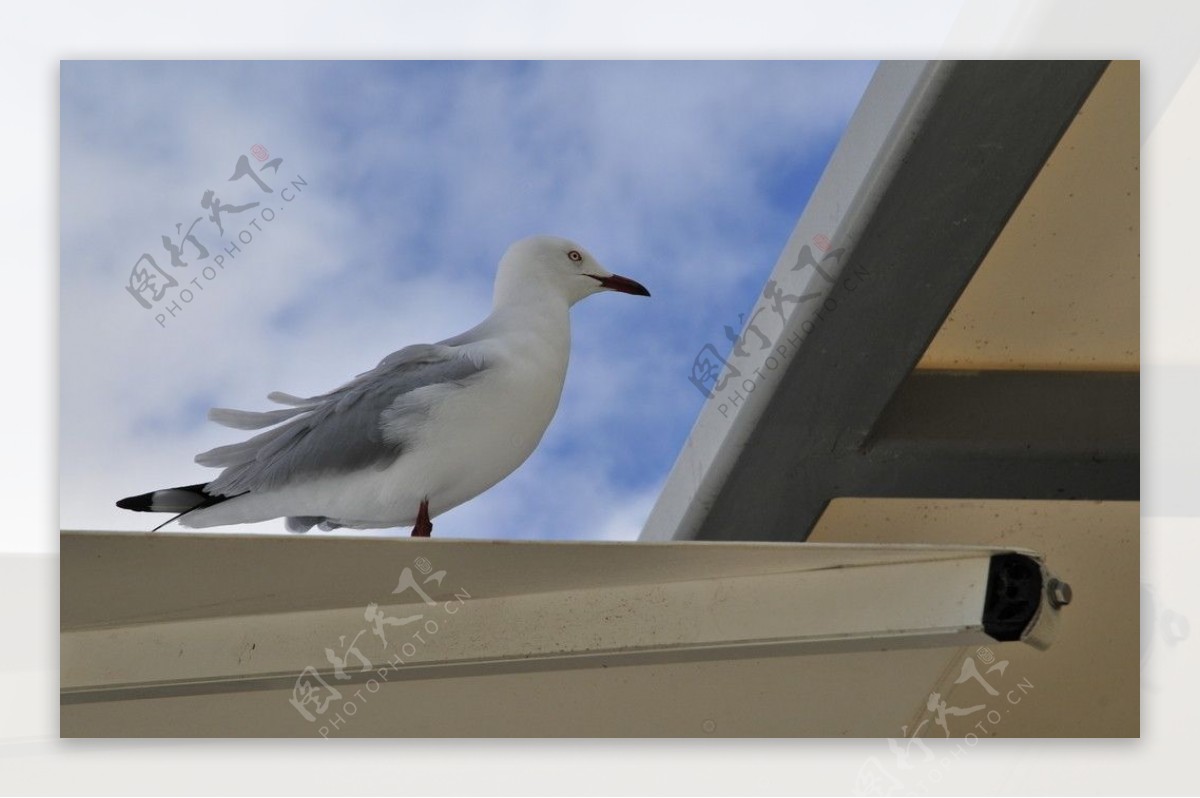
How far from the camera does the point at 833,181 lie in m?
1.94

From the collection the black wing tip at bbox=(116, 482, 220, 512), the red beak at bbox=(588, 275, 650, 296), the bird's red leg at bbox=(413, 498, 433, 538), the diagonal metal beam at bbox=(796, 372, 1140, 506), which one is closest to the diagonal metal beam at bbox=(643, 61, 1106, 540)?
the diagonal metal beam at bbox=(796, 372, 1140, 506)

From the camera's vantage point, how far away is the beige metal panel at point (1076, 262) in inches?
78.3

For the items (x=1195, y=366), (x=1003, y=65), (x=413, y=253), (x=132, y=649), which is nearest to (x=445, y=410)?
(x=413, y=253)

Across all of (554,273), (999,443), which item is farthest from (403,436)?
(999,443)

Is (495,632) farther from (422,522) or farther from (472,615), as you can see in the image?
(422,522)

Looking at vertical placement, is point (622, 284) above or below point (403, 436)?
above

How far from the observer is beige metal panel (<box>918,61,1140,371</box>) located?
78.3 inches

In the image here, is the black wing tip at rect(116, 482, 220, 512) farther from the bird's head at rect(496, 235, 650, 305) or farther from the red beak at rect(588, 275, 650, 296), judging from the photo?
the red beak at rect(588, 275, 650, 296)

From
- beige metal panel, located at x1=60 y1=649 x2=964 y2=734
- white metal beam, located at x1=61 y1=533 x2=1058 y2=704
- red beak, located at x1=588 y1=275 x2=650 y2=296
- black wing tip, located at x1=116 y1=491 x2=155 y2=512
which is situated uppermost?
red beak, located at x1=588 y1=275 x2=650 y2=296

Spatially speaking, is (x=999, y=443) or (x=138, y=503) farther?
(x=999, y=443)

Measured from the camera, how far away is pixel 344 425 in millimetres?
1907

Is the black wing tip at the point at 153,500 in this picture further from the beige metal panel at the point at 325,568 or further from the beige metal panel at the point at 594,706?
the beige metal panel at the point at 594,706

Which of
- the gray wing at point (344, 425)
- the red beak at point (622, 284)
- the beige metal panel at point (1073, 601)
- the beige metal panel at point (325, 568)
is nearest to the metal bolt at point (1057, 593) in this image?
the beige metal panel at point (1073, 601)

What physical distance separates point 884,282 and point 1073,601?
0.50 meters
